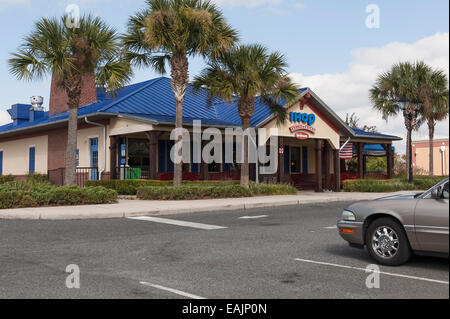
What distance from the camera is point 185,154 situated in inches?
1009

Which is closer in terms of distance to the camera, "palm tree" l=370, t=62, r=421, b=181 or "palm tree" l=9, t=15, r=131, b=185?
"palm tree" l=9, t=15, r=131, b=185

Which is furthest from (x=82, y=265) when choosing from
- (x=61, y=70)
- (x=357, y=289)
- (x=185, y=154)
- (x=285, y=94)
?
(x=185, y=154)

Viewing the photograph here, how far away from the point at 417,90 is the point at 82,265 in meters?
27.1

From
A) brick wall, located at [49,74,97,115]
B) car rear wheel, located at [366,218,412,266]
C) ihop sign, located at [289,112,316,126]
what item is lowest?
car rear wheel, located at [366,218,412,266]

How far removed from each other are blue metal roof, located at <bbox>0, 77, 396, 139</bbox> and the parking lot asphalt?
1164 centimetres

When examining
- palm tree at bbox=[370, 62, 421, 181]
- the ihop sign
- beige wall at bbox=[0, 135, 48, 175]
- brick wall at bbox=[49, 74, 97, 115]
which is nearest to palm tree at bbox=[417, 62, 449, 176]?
palm tree at bbox=[370, 62, 421, 181]

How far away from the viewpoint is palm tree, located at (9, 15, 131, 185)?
58.3 ft

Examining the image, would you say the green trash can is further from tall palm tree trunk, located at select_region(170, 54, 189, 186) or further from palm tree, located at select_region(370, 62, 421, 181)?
palm tree, located at select_region(370, 62, 421, 181)

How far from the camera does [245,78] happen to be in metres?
20.8

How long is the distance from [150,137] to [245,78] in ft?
16.4

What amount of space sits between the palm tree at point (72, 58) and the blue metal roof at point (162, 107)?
2827 millimetres

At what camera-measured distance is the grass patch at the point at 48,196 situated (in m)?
15.5

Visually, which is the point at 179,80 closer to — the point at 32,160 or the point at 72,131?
the point at 72,131
